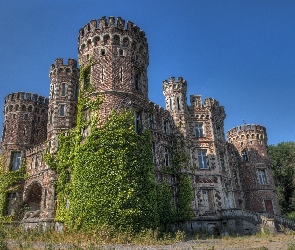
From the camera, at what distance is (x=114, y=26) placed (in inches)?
984

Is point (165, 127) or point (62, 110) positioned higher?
point (62, 110)

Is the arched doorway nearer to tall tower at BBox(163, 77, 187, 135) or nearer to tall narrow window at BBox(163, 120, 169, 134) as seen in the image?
tall narrow window at BBox(163, 120, 169, 134)

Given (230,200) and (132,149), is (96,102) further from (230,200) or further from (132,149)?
(230,200)

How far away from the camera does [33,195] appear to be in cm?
3369

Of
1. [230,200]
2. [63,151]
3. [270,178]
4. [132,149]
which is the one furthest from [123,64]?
[270,178]

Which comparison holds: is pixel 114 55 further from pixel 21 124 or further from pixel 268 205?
pixel 268 205

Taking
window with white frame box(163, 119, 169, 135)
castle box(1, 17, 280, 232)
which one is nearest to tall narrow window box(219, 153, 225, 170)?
castle box(1, 17, 280, 232)

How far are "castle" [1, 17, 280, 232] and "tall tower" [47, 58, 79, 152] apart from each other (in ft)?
0.34

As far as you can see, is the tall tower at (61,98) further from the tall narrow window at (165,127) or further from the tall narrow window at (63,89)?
the tall narrow window at (165,127)

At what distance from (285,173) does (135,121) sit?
131 feet

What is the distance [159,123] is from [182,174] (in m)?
5.72

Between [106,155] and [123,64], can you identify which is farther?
[123,64]

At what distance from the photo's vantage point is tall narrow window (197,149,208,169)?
31883 mm

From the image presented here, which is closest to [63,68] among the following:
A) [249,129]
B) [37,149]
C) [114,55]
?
[37,149]
